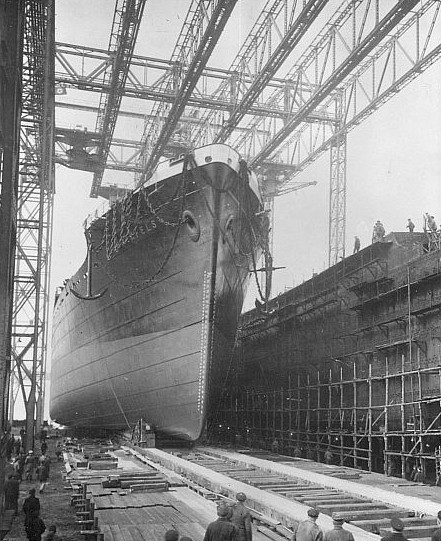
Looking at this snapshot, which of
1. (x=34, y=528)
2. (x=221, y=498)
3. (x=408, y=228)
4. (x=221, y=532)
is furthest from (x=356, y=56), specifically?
(x=221, y=532)

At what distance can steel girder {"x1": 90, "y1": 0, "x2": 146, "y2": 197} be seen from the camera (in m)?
12.8

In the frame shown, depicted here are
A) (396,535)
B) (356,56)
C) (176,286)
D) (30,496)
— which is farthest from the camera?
(176,286)

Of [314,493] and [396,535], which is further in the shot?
[314,493]

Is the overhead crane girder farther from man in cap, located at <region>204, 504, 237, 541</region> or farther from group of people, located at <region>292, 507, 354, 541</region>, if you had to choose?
man in cap, located at <region>204, 504, 237, 541</region>

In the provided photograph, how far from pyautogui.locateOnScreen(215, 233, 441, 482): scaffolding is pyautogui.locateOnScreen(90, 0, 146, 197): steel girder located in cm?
780

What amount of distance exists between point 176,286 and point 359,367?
5424 millimetres

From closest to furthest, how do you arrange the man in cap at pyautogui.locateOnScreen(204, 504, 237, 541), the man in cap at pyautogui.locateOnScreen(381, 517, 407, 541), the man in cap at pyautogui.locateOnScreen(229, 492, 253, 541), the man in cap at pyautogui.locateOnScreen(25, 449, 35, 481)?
1. the man in cap at pyautogui.locateOnScreen(381, 517, 407, 541)
2. the man in cap at pyautogui.locateOnScreen(204, 504, 237, 541)
3. the man in cap at pyautogui.locateOnScreen(229, 492, 253, 541)
4. the man in cap at pyautogui.locateOnScreen(25, 449, 35, 481)

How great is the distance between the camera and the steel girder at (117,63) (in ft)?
41.9

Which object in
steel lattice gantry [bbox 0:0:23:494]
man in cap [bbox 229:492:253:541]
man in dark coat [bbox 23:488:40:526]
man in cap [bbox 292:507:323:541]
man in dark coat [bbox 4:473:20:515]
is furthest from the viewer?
man in dark coat [bbox 4:473:20:515]

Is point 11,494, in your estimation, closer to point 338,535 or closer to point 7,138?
point 7,138

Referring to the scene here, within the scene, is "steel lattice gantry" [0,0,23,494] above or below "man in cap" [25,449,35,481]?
above

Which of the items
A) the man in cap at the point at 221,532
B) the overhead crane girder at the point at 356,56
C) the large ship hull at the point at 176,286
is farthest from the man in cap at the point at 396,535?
the overhead crane girder at the point at 356,56

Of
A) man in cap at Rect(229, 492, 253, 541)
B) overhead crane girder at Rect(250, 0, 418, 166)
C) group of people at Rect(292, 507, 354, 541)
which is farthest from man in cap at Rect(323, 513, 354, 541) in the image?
overhead crane girder at Rect(250, 0, 418, 166)

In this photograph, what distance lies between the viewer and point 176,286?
14359 mm
